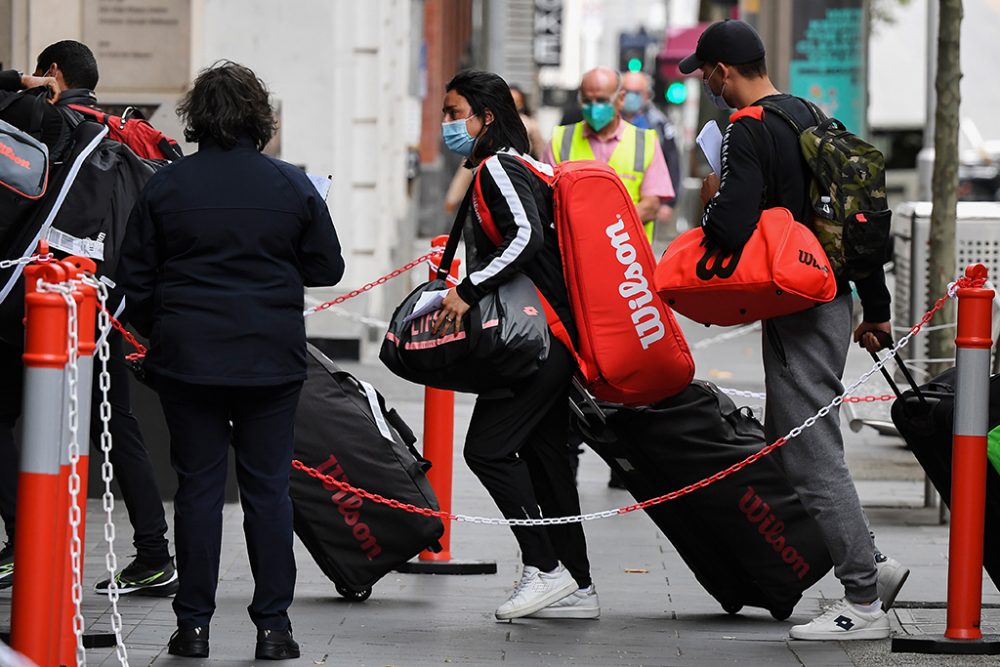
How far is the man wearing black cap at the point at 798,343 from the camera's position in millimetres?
5660

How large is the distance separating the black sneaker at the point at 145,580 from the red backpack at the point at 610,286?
165 centimetres

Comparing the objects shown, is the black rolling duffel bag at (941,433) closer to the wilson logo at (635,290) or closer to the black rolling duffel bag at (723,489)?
the black rolling duffel bag at (723,489)

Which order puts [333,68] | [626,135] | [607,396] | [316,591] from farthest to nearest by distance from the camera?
[333,68] → [626,135] → [316,591] → [607,396]

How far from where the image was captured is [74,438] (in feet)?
14.5

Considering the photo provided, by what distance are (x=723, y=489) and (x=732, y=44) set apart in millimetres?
1454

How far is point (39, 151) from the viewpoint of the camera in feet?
18.6

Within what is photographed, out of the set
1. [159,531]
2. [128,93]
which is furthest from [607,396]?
[128,93]

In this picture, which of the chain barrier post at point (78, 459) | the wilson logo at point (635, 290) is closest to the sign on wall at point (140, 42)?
the wilson logo at point (635, 290)

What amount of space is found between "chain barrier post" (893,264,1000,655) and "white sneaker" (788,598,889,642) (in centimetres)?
24

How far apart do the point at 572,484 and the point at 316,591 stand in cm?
105

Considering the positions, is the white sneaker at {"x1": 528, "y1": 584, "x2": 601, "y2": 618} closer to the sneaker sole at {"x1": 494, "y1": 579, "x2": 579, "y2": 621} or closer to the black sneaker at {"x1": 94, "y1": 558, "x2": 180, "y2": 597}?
the sneaker sole at {"x1": 494, "y1": 579, "x2": 579, "y2": 621}

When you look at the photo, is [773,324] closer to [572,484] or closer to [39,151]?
[572,484]

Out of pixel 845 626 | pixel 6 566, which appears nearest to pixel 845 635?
pixel 845 626

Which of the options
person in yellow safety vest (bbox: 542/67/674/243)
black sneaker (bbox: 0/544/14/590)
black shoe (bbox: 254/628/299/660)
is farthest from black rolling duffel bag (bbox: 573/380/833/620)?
person in yellow safety vest (bbox: 542/67/674/243)
